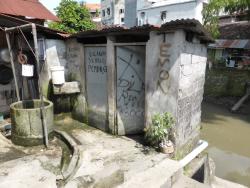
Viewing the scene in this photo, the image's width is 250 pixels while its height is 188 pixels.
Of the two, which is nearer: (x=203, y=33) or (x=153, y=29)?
(x=153, y=29)

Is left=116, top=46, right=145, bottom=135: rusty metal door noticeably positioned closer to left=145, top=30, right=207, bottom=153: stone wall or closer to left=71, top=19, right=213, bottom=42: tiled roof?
left=71, top=19, right=213, bottom=42: tiled roof

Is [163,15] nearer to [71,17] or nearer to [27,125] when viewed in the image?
[71,17]

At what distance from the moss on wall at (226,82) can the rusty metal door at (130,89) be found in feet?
50.8

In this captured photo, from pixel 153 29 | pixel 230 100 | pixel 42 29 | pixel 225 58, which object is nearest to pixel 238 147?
pixel 230 100

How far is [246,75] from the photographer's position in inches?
832

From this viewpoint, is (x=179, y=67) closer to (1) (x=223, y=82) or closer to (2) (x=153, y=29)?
(2) (x=153, y=29)

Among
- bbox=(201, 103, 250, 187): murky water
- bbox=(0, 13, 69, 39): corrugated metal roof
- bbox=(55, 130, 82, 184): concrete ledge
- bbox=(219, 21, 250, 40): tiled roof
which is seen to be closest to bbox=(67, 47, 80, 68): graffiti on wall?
bbox=(0, 13, 69, 39): corrugated metal roof

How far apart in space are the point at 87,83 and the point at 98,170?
12.6 feet

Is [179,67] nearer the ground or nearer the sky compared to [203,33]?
nearer the ground

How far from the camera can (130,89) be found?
309 inches

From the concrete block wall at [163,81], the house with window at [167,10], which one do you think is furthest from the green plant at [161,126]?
the house with window at [167,10]

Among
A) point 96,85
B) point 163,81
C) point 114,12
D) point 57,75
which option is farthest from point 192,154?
point 114,12

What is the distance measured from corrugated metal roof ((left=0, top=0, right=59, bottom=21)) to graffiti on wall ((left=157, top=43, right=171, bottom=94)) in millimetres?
6089

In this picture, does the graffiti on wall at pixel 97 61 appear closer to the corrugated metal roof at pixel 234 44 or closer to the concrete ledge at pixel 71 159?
the concrete ledge at pixel 71 159
